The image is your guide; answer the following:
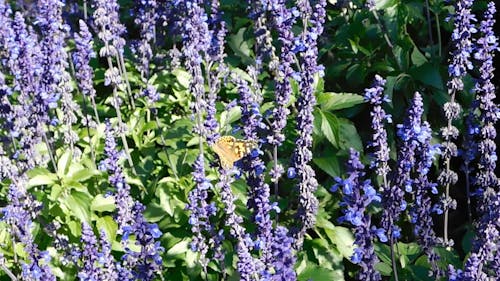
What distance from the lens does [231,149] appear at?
4453 millimetres

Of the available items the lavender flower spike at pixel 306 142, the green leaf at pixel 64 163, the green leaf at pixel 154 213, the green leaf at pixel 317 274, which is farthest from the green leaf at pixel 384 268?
the green leaf at pixel 64 163

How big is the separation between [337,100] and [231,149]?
124 cm

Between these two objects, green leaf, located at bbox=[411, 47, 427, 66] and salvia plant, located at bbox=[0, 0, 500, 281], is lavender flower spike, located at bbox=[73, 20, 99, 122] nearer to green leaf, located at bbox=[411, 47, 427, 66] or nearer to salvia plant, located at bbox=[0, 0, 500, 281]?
salvia plant, located at bbox=[0, 0, 500, 281]

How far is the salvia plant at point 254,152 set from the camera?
416 centimetres

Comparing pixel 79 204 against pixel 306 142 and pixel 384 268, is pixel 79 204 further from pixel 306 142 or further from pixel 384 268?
pixel 384 268

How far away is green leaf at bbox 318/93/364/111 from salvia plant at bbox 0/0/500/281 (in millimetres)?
16

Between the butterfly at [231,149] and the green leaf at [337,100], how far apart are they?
1.16 meters

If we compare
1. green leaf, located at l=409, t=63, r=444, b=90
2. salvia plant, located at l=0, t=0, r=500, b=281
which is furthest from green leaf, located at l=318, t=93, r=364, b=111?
green leaf, located at l=409, t=63, r=444, b=90

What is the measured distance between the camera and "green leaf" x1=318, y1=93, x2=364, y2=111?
530 centimetres

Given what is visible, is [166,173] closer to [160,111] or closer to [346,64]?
[160,111]

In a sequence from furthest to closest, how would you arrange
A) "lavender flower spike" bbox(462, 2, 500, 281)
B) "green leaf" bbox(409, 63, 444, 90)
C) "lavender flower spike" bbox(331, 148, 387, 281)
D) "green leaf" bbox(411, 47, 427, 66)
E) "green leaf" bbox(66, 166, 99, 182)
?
"green leaf" bbox(411, 47, 427, 66), "green leaf" bbox(409, 63, 444, 90), "green leaf" bbox(66, 166, 99, 182), "lavender flower spike" bbox(462, 2, 500, 281), "lavender flower spike" bbox(331, 148, 387, 281)

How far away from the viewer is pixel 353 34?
6.13 metres

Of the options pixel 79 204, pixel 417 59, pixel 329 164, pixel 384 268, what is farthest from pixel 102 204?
pixel 417 59

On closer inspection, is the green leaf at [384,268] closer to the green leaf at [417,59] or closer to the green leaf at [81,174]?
the green leaf at [417,59]
